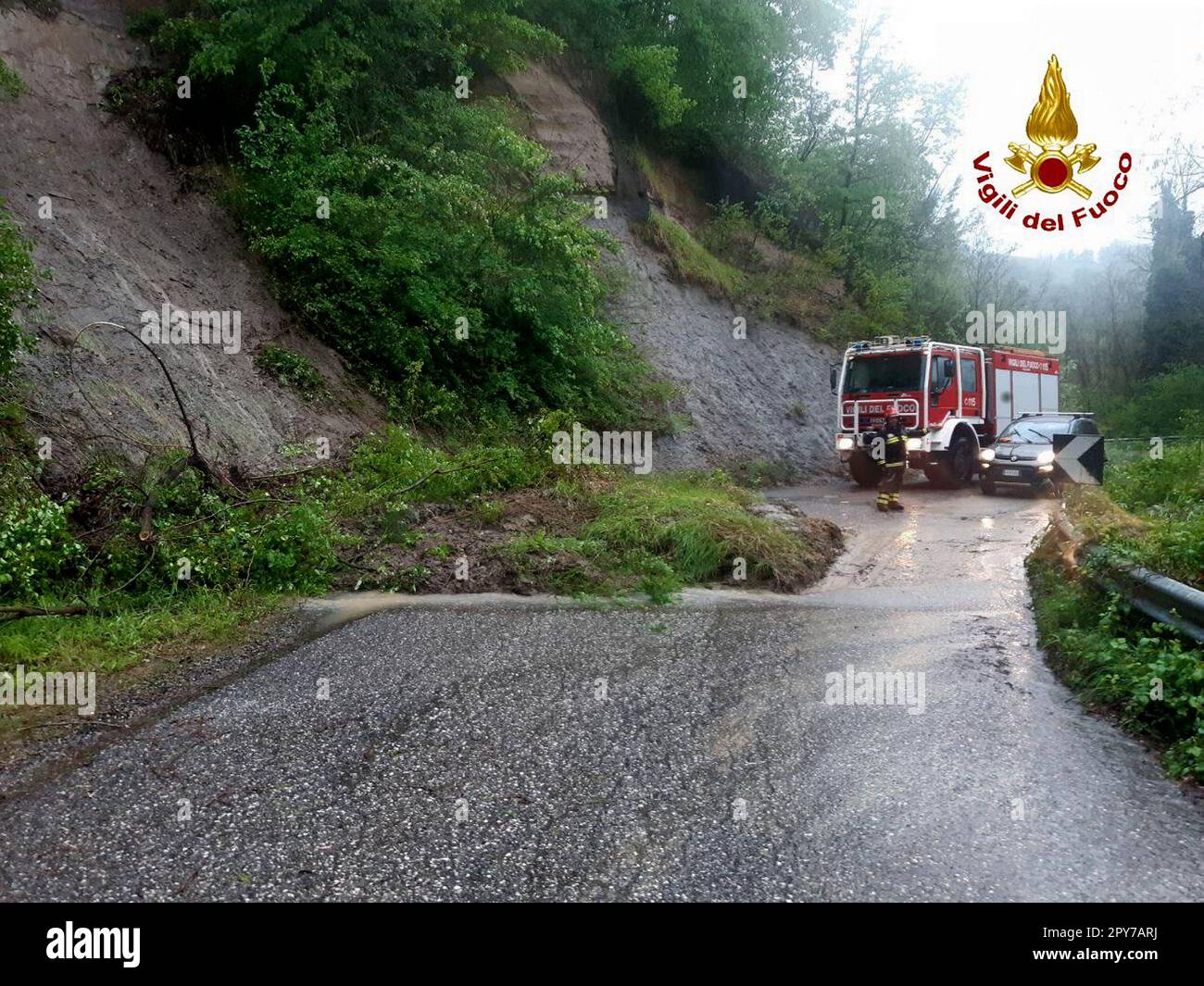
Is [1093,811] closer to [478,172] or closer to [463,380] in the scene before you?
[463,380]

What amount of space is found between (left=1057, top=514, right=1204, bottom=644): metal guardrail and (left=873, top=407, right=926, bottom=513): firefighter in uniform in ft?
36.5

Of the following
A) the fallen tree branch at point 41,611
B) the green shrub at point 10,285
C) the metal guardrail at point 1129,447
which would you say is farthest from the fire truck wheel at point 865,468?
the fallen tree branch at point 41,611

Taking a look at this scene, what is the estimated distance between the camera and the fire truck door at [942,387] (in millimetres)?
20219

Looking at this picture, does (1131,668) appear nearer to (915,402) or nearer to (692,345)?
(915,402)

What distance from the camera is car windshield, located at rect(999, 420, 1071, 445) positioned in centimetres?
1941

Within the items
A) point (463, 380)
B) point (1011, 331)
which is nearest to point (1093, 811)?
point (463, 380)

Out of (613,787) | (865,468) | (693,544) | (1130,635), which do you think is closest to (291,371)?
(693,544)

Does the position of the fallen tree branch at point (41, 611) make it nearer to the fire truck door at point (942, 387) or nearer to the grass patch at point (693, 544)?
the grass patch at point (693, 544)

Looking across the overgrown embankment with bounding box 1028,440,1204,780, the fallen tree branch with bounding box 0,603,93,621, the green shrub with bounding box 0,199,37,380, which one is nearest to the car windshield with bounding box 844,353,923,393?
the overgrown embankment with bounding box 1028,440,1204,780

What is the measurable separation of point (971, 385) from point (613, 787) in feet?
63.8

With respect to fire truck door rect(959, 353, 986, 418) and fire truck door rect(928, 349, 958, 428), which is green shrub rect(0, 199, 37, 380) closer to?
fire truck door rect(928, 349, 958, 428)

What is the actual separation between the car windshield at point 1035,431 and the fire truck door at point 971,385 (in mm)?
1287

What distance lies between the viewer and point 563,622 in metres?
8.34

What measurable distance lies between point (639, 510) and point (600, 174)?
14.7 m
